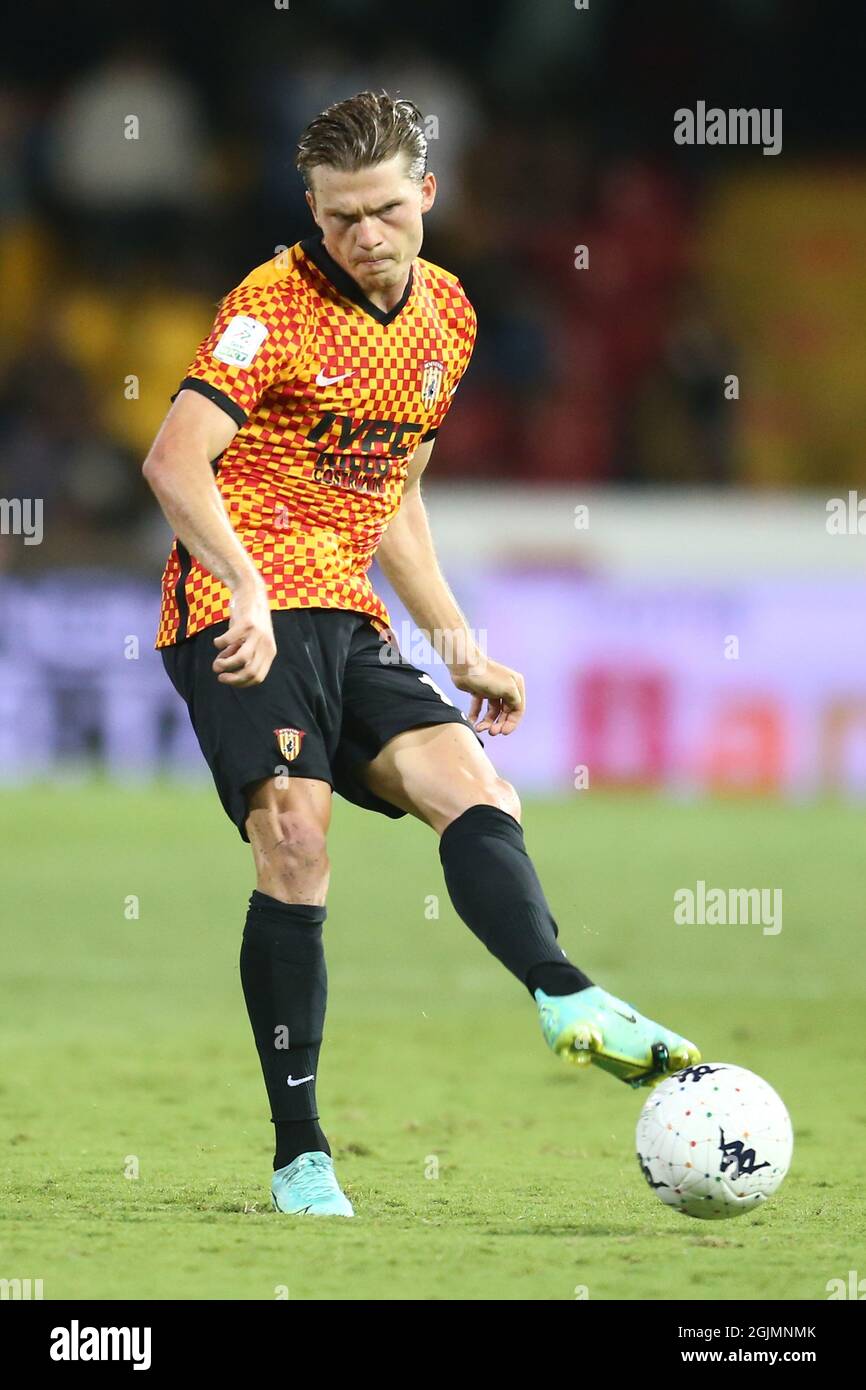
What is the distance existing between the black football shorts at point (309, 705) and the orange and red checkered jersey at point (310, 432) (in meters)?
0.06

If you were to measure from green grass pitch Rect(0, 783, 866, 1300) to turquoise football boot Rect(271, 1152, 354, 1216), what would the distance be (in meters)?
0.06

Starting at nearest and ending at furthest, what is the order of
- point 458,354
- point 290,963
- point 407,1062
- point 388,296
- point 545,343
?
point 290,963
point 388,296
point 458,354
point 407,1062
point 545,343

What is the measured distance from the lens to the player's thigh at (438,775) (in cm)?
433

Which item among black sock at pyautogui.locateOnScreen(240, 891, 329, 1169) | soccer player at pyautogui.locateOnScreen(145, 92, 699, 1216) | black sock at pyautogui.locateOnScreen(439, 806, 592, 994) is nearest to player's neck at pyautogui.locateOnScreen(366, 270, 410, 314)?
soccer player at pyautogui.locateOnScreen(145, 92, 699, 1216)

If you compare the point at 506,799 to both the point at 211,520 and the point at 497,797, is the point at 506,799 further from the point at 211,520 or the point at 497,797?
the point at 211,520

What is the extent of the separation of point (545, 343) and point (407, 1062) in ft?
34.4

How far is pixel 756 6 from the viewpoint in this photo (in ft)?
58.4

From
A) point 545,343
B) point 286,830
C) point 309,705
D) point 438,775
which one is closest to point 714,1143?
point 438,775

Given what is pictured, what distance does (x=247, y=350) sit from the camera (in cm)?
420

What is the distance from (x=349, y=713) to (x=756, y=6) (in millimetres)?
14804

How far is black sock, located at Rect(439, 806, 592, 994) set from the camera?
4008 millimetres

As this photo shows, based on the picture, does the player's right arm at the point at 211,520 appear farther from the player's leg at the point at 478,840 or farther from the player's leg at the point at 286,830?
the player's leg at the point at 478,840

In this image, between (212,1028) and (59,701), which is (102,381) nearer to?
(59,701)

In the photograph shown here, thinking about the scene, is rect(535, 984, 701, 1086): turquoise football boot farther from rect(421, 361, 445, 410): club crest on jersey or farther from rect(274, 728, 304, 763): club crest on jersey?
rect(421, 361, 445, 410): club crest on jersey
